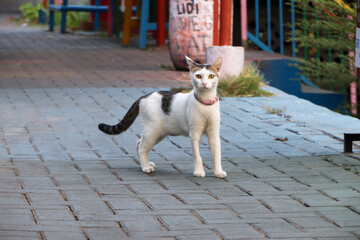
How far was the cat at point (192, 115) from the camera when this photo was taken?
5211 mm

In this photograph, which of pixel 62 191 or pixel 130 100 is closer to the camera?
pixel 62 191

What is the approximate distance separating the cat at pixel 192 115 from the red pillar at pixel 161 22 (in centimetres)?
906

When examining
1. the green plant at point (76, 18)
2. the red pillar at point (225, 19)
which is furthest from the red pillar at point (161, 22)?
the green plant at point (76, 18)

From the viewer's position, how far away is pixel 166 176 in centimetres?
527

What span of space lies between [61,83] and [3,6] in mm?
19669

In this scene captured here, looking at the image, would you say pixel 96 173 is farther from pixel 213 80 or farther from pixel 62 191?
pixel 213 80

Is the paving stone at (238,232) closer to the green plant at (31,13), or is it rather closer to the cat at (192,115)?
the cat at (192,115)

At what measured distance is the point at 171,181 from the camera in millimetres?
5121

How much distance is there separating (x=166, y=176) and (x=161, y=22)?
9.92 meters

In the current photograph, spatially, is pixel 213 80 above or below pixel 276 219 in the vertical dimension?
above

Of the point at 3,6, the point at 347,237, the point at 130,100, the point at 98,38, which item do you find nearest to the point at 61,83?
the point at 130,100

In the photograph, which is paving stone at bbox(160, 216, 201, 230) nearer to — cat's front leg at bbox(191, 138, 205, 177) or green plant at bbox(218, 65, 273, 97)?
cat's front leg at bbox(191, 138, 205, 177)

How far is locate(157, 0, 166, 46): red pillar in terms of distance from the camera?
14.4 meters

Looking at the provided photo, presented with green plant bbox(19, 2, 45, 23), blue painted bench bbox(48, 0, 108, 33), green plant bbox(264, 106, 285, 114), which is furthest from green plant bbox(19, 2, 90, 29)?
green plant bbox(264, 106, 285, 114)
